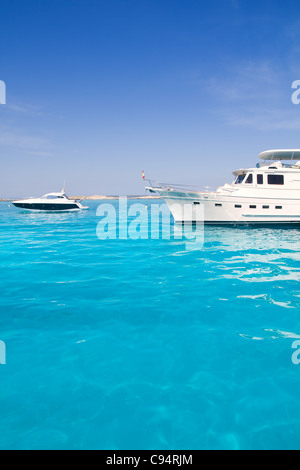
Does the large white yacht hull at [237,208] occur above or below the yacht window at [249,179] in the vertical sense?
below

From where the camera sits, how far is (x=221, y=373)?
3984mm

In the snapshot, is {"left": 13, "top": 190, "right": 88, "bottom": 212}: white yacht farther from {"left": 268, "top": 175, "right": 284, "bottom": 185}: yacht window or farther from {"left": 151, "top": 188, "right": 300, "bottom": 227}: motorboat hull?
{"left": 268, "top": 175, "right": 284, "bottom": 185}: yacht window

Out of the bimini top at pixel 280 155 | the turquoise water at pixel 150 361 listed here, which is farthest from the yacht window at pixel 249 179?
the turquoise water at pixel 150 361

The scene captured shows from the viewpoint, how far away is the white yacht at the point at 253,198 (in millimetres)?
19500

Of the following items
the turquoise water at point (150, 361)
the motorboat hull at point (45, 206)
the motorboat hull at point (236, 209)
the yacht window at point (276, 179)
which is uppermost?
the yacht window at point (276, 179)

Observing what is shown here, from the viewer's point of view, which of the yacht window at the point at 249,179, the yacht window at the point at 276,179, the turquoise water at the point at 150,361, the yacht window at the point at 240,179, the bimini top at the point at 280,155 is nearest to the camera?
the turquoise water at the point at 150,361

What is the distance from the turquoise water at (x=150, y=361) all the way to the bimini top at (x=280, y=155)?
14402 mm

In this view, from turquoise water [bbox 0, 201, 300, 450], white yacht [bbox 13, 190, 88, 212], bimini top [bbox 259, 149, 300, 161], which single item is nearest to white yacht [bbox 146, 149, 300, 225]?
bimini top [bbox 259, 149, 300, 161]

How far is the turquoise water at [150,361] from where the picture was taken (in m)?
3.10

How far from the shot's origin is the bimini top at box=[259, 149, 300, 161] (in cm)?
2005

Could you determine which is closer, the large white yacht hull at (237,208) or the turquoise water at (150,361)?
the turquoise water at (150,361)

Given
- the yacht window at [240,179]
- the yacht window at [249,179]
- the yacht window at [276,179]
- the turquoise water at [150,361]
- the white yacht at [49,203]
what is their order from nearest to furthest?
the turquoise water at [150,361], the yacht window at [276,179], the yacht window at [249,179], the yacht window at [240,179], the white yacht at [49,203]

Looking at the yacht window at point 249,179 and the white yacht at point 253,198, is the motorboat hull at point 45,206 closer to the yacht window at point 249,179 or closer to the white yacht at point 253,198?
the white yacht at point 253,198
